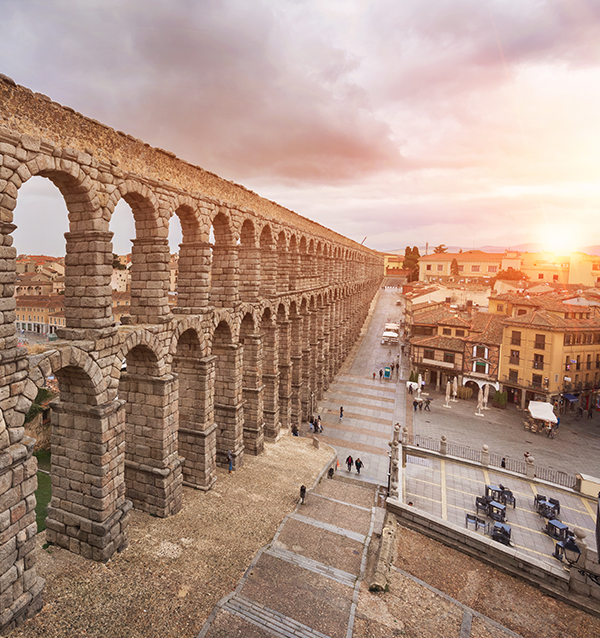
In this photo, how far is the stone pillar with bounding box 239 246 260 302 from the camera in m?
23.6

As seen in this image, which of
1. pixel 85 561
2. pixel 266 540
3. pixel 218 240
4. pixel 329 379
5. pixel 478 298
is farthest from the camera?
pixel 478 298

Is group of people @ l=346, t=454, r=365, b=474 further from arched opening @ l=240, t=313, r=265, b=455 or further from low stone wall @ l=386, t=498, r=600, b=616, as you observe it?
arched opening @ l=240, t=313, r=265, b=455

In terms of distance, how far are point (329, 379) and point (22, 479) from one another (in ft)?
132

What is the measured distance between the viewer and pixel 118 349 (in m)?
13.2

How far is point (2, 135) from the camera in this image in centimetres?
934

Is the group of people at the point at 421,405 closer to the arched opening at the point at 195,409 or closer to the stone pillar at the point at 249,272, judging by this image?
the stone pillar at the point at 249,272

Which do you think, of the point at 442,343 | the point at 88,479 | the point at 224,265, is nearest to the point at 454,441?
the point at 442,343

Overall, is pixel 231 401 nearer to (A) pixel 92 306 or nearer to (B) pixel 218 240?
(B) pixel 218 240

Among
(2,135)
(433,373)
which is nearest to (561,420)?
(433,373)

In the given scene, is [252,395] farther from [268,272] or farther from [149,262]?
[149,262]

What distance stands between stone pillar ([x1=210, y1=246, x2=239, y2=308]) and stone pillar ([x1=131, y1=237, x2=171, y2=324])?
526 cm

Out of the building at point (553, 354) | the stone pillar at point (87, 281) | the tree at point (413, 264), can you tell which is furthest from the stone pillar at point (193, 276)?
the tree at point (413, 264)

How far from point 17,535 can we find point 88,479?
301cm

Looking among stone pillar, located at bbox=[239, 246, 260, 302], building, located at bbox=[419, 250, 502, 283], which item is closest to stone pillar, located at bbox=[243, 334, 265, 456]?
stone pillar, located at bbox=[239, 246, 260, 302]
